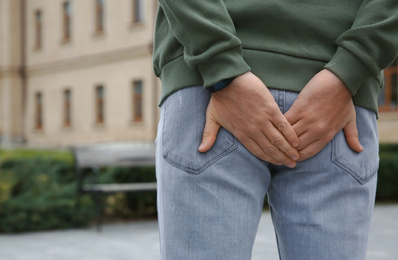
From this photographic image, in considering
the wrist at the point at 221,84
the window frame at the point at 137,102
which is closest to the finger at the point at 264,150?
the wrist at the point at 221,84

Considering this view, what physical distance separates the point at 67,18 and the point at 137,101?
7.30 meters

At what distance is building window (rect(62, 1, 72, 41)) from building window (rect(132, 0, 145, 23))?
18.9 ft

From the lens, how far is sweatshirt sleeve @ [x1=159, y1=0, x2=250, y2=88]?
4.17 ft

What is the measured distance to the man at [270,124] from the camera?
4.23ft

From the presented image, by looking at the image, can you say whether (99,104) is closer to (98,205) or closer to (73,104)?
(73,104)

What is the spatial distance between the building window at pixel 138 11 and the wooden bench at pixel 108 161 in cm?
1603

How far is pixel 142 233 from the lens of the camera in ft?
24.5

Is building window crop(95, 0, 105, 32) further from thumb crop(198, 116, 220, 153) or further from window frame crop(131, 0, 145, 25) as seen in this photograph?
thumb crop(198, 116, 220, 153)

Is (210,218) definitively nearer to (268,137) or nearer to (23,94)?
(268,137)

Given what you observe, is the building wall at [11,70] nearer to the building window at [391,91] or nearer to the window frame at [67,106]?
the window frame at [67,106]

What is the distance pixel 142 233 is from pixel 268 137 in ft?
20.8

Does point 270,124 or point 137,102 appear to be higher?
point 270,124

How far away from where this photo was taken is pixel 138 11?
80.5 ft

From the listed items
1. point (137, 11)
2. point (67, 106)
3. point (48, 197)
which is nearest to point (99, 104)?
point (67, 106)
